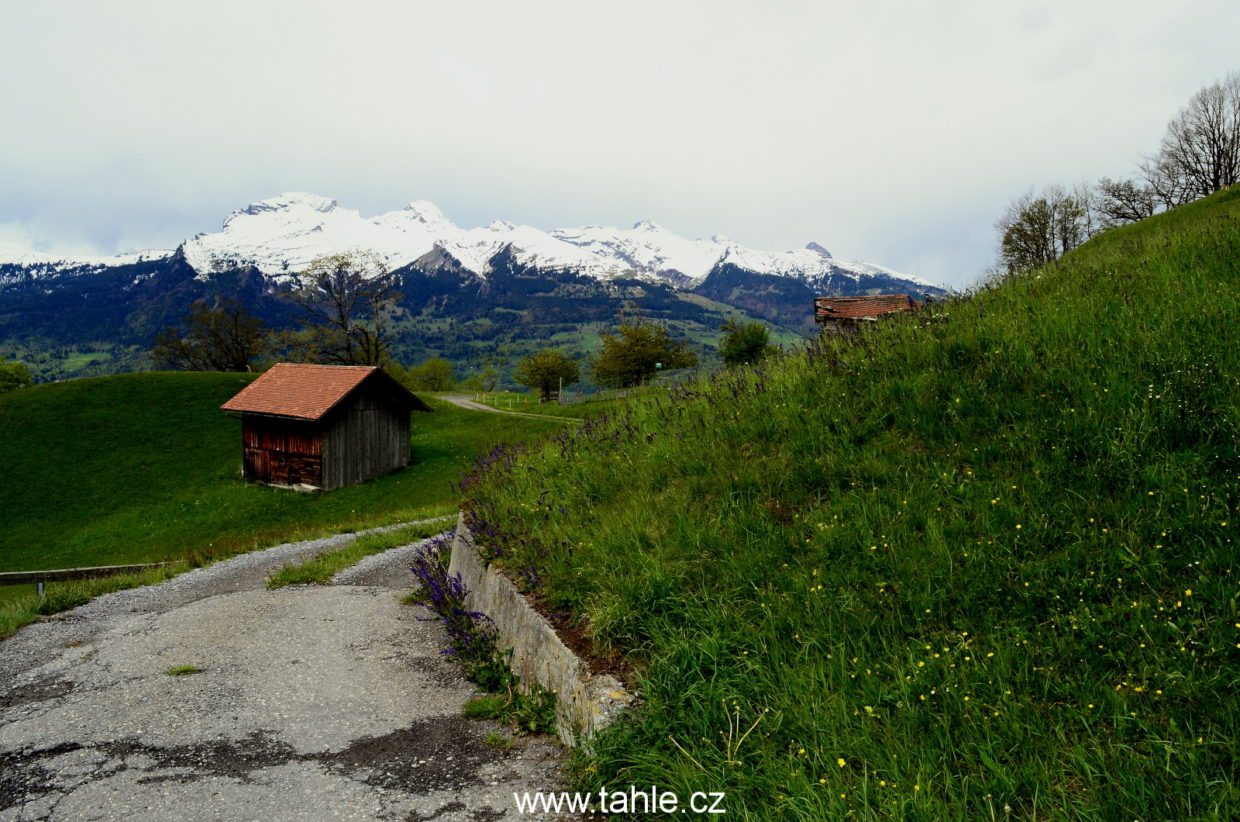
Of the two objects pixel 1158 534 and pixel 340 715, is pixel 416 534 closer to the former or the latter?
pixel 340 715

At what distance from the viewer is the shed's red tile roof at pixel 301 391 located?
3712 cm

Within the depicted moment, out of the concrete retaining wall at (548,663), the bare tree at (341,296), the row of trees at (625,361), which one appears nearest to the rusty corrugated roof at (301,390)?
the bare tree at (341,296)

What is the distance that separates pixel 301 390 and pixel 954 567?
1595 inches

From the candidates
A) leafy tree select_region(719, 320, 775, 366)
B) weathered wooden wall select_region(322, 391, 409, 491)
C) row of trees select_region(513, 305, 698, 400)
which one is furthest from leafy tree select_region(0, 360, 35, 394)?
leafy tree select_region(719, 320, 775, 366)

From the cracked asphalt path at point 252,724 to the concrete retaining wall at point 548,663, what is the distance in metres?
0.50

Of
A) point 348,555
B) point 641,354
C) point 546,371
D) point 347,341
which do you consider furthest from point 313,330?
point 348,555

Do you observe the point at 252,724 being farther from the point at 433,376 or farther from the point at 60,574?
the point at 433,376

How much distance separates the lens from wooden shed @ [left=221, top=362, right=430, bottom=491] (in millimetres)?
37344

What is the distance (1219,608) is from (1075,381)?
9.91 feet

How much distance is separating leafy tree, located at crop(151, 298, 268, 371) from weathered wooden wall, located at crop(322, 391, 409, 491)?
55548mm

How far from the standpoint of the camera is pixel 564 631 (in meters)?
6.39

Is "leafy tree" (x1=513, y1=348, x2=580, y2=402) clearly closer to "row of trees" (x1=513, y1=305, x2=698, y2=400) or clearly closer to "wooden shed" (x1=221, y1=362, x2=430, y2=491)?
"row of trees" (x1=513, y1=305, x2=698, y2=400)

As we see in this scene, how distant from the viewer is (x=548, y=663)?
6.38 metres

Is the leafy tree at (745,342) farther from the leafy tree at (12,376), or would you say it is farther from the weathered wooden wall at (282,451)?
the leafy tree at (12,376)
